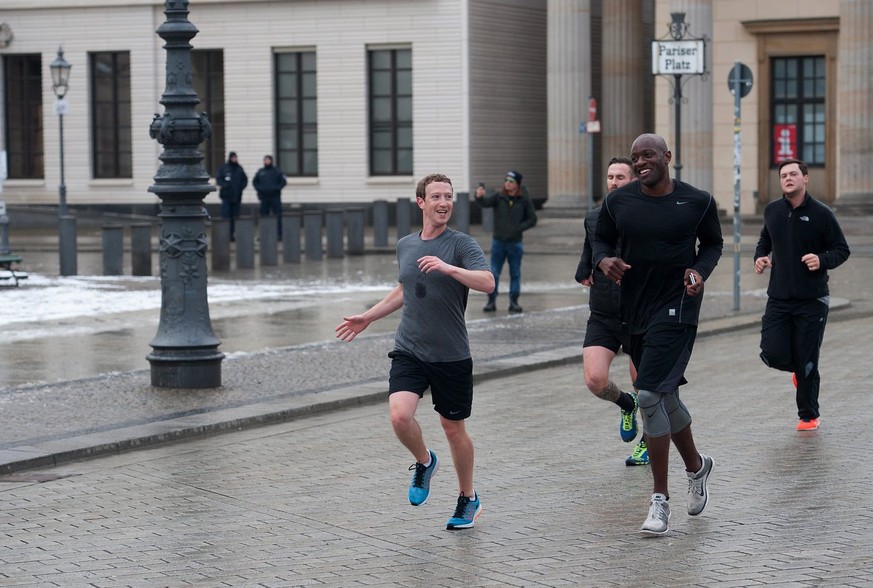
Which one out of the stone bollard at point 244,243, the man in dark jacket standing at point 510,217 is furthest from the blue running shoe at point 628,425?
the stone bollard at point 244,243

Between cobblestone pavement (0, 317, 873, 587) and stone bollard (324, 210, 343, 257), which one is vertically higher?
stone bollard (324, 210, 343, 257)

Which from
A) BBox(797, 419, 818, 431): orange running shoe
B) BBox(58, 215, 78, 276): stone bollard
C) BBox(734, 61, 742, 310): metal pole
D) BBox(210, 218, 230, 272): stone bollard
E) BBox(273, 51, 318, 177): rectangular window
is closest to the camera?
BBox(797, 419, 818, 431): orange running shoe

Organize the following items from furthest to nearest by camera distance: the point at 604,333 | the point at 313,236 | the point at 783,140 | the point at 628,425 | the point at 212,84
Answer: the point at 212,84
the point at 783,140
the point at 313,236
the point at 628,425
the point at 604,333

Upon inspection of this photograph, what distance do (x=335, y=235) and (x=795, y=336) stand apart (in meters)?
19.6

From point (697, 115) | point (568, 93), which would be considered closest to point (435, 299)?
point (697, 115)

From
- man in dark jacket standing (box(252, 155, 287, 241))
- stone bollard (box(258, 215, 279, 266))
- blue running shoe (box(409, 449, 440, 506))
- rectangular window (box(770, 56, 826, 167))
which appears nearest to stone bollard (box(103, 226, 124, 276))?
stone bollard (box(258, 215, 279, 266))

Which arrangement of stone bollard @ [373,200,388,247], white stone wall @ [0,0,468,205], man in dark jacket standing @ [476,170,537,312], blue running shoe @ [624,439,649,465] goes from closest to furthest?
blue running shoe @ [624,439,649,465], man in dark jacket standing @ [476,170,537,312], stone bollard @ [373,200,388,247], white stone wall @ [0,0,468,205]

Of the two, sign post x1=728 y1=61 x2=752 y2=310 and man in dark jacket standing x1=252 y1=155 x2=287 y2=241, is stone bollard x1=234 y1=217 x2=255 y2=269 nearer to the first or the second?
man in dark jacket standing x1=252 y1=155 x2=287 y2=241

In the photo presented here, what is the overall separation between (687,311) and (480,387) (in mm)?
5595

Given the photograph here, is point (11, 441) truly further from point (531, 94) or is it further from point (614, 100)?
point (531, 94)

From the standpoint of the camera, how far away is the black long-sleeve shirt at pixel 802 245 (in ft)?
36.6

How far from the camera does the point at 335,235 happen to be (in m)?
30.4

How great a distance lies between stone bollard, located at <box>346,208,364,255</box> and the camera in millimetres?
30969

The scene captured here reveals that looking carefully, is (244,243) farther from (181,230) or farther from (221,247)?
(181,230)
